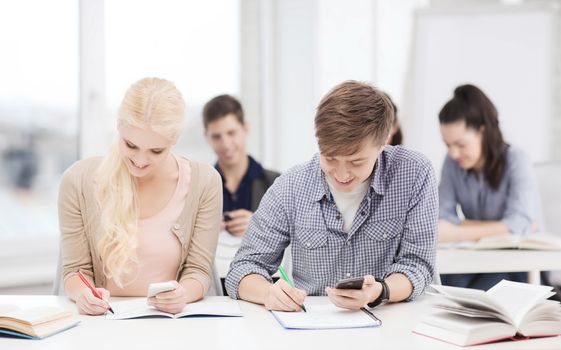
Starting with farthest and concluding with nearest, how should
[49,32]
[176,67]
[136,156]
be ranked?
1. [176,67]
2. [49,32]
3. [136,156]

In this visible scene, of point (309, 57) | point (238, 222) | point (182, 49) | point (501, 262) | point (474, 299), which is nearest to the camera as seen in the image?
point (474, 299)

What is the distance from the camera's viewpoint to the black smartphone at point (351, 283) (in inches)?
68.6

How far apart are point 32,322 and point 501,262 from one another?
170 cm

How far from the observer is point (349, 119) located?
1839mm

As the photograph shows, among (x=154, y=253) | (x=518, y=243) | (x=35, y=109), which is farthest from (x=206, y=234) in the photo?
(x=35, y=109)

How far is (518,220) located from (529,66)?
1.76m

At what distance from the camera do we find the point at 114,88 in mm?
3828

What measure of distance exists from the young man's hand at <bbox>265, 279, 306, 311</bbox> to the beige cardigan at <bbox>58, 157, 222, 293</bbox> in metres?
0.29

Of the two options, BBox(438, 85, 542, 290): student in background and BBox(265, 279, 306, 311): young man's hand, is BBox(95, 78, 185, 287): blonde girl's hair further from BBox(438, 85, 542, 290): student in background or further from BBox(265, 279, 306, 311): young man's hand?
BBox(438, 85, 542, 290): student in background

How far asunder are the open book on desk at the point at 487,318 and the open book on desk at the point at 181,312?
48cm

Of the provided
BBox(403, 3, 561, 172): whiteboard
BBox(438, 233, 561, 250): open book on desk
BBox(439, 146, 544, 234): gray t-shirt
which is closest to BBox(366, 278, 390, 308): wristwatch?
BBox(438, 233, 561, 250): open book on desk

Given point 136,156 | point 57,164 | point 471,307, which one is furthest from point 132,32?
point 471,307

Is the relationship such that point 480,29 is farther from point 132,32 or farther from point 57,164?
point 57,164

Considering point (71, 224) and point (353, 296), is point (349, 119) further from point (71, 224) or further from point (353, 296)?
point (71, 224)
